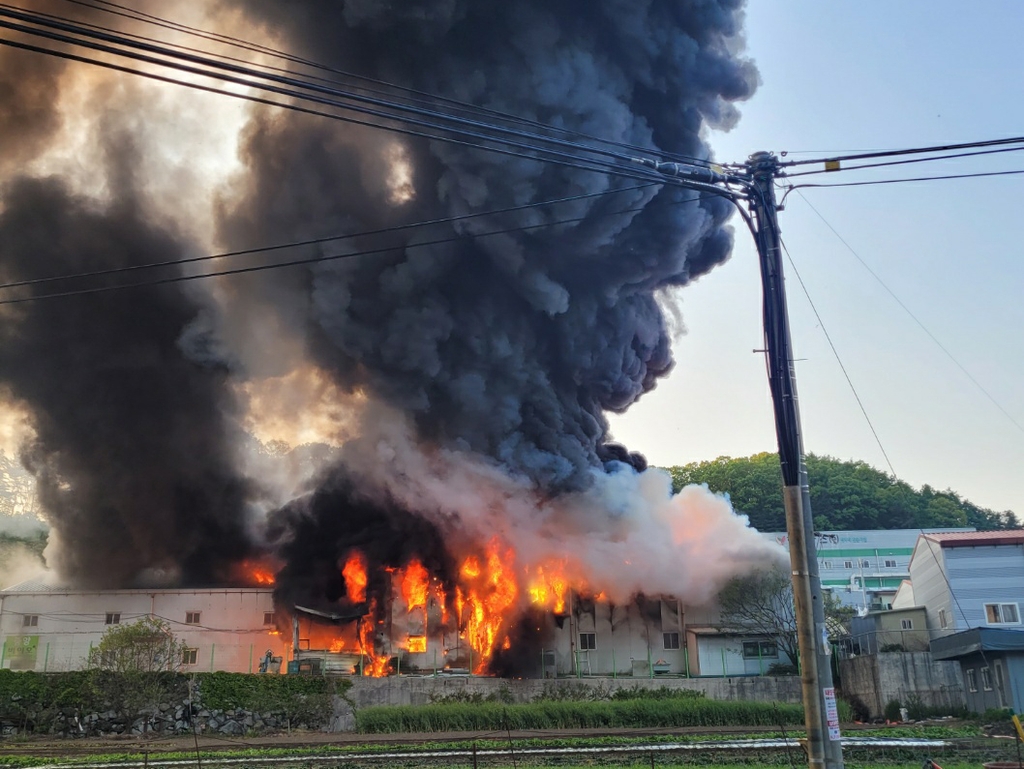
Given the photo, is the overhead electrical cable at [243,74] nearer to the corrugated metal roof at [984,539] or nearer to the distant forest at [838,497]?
the corrugated metal roof at [984,539]

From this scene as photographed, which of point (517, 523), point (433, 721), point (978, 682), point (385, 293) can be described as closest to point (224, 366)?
point (385, 293)

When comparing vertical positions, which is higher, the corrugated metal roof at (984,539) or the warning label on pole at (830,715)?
the corrugated metal roof at (984,539)

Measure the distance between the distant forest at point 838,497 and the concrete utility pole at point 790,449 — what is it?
90.4m

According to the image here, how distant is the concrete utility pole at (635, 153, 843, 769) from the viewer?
51.8 feet

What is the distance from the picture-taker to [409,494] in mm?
53188

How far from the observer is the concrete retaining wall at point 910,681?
4116 cm

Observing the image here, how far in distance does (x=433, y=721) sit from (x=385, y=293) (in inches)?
907

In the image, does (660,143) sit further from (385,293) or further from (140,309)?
(140,309)

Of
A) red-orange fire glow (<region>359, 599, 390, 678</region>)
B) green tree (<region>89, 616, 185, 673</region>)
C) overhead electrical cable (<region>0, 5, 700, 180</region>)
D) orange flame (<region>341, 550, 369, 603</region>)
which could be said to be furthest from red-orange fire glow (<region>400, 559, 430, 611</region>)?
overhead electrical cable (<region>0, 5, 700, 180</region>)

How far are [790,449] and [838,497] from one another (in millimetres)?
101247

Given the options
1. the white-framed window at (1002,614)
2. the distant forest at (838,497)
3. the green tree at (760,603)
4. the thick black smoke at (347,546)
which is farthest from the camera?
the distant forest at (838,497)

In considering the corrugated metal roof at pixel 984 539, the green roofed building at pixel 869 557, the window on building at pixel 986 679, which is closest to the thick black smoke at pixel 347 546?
the corrugated metal roof at pixel 984 539

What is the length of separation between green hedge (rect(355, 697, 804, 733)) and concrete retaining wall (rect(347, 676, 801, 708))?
3.80 metres

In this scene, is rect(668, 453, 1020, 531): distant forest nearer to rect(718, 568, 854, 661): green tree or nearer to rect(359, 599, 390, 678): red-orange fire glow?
rect(718, 568, 854, 661): green tree
